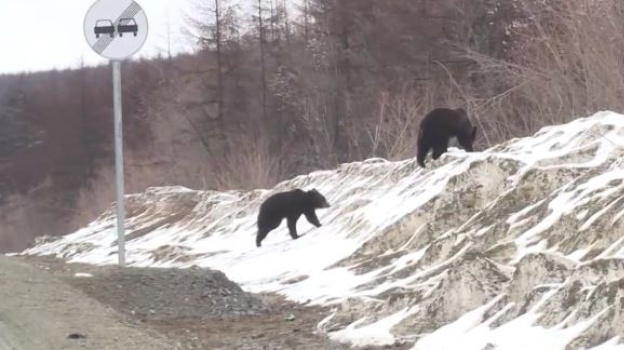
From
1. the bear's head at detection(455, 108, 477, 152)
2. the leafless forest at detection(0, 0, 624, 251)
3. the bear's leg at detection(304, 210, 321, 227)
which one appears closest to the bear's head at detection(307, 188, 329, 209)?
the bear's leg at detection(304, 210, 321, 227)

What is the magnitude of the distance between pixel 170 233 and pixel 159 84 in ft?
143

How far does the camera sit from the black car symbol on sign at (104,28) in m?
10.2

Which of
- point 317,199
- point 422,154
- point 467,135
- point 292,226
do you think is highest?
point 467,135

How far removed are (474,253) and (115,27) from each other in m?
4.78

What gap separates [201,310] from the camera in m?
9.31

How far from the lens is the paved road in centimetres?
682

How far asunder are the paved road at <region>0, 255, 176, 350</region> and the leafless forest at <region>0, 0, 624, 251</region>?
30.7 ft

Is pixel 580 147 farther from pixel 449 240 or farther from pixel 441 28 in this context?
pixel 441 28

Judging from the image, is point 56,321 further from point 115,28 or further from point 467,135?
point 467,135

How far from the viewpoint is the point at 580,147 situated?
32.1ft

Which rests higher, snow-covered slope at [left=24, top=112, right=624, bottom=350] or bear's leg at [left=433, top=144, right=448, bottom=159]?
bear's leg at [left=433, top=144, right=448, bottom=159]

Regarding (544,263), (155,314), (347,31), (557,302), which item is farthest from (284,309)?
(347,31)

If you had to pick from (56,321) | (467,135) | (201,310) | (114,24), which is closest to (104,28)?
(114,24)

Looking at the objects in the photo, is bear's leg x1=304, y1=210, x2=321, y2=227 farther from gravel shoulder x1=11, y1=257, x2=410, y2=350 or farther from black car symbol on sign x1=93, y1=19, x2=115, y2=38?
black car symbol on sign x1=93, y1=19, x2=115, y2=38
